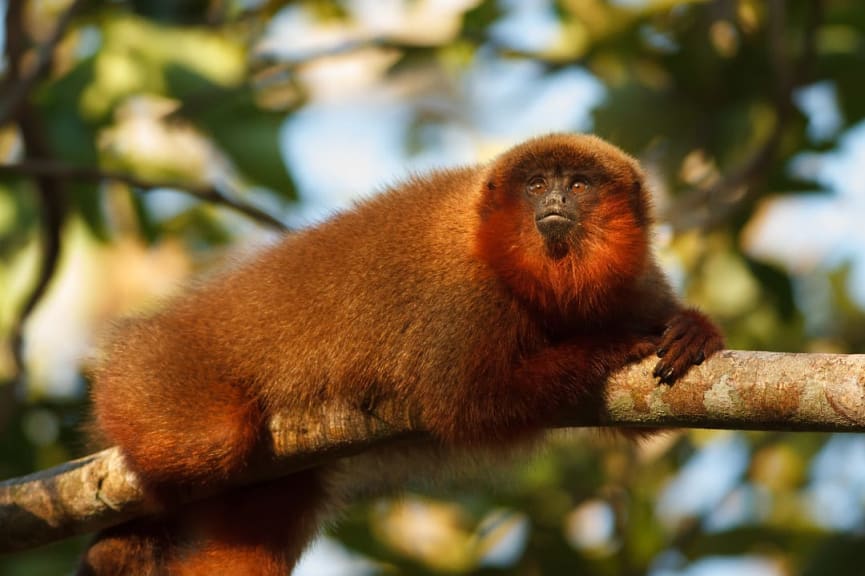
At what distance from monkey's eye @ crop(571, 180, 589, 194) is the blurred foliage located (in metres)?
1.55

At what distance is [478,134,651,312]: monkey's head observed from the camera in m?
4.45

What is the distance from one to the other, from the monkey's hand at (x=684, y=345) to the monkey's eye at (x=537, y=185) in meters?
0.80

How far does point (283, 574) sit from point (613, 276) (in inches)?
74.1

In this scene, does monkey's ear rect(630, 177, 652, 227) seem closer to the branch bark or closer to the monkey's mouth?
the monkey's mouth

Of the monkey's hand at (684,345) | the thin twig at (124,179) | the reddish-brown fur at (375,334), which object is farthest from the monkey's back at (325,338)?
the thin twig at (124,179)

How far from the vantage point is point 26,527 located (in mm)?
4223

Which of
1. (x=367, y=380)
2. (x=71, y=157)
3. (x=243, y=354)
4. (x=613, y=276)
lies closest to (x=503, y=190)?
(x=613, y=276)

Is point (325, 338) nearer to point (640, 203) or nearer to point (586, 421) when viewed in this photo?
point (586, 421)

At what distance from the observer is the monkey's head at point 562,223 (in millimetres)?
4453

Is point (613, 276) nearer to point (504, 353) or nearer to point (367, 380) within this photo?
point (504, 353)

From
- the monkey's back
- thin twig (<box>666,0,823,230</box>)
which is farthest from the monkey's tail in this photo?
thin twig (<box>666,0,823,230</box>)

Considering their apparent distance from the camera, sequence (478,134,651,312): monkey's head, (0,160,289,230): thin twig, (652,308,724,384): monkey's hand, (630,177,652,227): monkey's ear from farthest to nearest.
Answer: (0,160,289,230): thin twig < (630,177,652,227): monkey's ear < (478,134,651,312): monkey's head < (652,308,724,384): monkey's hand

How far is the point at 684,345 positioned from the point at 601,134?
2904 mm

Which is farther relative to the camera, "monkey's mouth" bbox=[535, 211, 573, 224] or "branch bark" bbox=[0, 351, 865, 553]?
"monkey's mouth" bbox=[535, 211, 573, 224]
